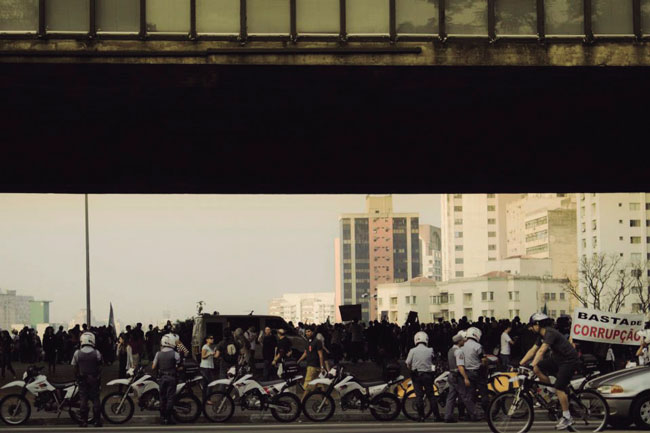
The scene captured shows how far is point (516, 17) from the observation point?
2777 cm

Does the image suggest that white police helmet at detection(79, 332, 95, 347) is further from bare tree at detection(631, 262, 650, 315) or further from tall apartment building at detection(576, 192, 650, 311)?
tall apartment building at detection(576, 192, 650, 311)

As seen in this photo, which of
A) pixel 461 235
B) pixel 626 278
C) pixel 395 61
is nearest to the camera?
pixel 395 61

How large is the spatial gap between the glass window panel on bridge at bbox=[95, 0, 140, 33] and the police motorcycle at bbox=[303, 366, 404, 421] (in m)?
10.6

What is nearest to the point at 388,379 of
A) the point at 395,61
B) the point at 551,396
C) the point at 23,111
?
the point at 551,396

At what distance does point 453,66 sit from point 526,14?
2.38 m

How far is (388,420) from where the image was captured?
2069 cm

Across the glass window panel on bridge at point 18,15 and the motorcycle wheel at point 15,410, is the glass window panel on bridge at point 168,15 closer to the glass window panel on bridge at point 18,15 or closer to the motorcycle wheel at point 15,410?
the glass window panel on bridge at point 18,15

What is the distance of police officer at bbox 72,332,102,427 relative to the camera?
1931 centimetres

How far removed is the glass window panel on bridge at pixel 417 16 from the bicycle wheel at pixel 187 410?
11.1 metres

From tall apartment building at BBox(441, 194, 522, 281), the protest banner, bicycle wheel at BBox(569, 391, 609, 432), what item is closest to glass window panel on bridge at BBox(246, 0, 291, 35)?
the protest banner

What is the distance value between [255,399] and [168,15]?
10.4 m

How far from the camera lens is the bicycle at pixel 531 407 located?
51.3ft

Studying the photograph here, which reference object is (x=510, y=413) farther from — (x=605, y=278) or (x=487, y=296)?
(x=487, y=296)

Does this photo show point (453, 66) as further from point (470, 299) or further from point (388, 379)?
point (470, 299)
